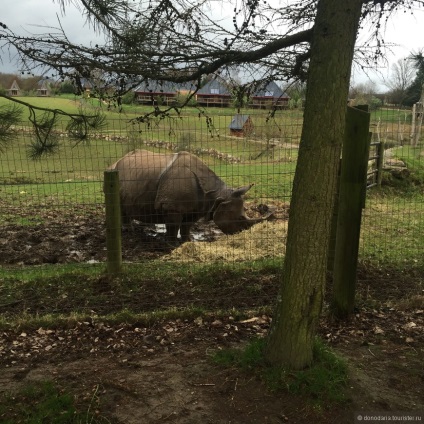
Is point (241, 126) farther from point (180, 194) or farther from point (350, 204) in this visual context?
point (180, 194)

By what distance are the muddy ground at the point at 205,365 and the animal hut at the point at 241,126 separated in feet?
7.17

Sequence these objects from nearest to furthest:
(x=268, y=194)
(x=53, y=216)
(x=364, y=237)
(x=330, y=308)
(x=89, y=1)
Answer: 1. (x=89, y=1)
2. (x=330, y=308)
3. (x=364, y=237)
4. (x=53, y=216)
5. (x=268, y=194)

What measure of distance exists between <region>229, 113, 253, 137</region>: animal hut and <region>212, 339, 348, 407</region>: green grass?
3.18 meters

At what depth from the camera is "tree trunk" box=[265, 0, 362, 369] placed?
124 inches

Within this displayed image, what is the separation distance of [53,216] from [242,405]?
8.79 m

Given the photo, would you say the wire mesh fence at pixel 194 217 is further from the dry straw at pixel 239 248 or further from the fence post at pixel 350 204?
the fence post at pixel 350 204

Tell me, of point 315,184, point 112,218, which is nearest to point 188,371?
point 315,184

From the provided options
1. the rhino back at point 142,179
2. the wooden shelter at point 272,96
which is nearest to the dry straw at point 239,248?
the rhino back at point 142,179

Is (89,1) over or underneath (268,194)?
over

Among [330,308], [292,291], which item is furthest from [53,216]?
[292,291]

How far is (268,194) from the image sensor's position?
44.0ft

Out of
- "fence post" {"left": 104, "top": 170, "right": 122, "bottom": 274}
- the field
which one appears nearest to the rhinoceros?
the field

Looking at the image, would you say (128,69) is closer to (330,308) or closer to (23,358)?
(23,358)

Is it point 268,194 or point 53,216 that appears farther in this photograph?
point 268,194
